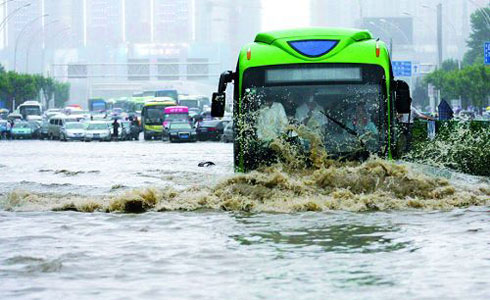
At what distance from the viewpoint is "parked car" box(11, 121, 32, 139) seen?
75.7 m

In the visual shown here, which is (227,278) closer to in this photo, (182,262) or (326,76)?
(182,262)

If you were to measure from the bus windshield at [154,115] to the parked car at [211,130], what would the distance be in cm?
897

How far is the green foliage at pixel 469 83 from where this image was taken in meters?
90.6

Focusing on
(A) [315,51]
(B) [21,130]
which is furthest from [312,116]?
(B) [21,130]

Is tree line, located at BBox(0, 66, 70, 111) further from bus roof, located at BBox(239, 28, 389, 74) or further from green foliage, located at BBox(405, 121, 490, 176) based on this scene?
bus roof, located at BBox(239, 28, 389, 74)

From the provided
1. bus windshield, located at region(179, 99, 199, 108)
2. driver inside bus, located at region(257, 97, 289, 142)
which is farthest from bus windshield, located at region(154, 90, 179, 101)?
driver inside bus, located at region(257, 97, 289, 142)

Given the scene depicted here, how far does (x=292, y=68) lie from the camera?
1822 cm

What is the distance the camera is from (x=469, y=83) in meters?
95.4

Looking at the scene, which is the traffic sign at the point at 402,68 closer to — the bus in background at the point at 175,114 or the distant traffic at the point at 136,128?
the distant traffic at the point at 136,128

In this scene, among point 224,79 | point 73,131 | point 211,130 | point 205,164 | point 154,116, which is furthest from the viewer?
point 154,116

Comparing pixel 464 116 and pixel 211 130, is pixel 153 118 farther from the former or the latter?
pixel 464 116

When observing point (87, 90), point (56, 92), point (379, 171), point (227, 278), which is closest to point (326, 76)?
point (379, 171)

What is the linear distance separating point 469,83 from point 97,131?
37.4 m

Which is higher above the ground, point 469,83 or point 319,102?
point 469,83
